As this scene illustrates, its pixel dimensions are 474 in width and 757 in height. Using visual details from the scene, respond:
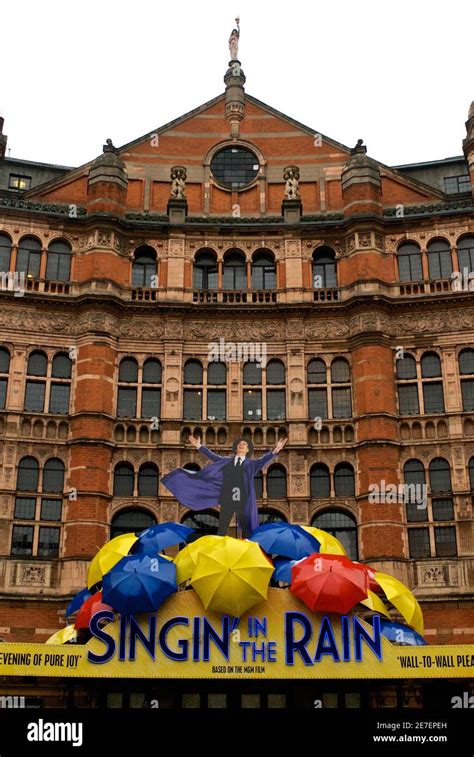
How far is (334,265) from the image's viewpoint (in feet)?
126

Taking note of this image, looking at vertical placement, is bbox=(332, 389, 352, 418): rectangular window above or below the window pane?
above

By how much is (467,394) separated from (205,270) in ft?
40.4

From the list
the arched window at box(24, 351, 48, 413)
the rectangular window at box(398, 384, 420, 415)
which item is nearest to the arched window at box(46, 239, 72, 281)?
the arched window at box(24, 351, 48, 413)

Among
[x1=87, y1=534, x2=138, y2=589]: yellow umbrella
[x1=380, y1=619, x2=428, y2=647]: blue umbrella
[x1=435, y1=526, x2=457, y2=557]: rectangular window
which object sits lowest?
[x1=380, y1=619, x2=428, y2=647]: blue umbrella

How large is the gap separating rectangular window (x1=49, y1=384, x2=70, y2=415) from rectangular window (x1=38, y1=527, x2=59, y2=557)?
4722mm

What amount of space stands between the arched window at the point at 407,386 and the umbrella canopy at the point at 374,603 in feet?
34.1

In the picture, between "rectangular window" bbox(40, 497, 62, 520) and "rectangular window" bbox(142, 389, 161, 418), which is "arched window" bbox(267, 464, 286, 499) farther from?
"rectangular window" bbox(40, 497, 62, 520)

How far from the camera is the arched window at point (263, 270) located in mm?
38250

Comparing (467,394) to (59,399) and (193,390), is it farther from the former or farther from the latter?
(59,399)

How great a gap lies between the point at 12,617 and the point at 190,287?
15.1 m

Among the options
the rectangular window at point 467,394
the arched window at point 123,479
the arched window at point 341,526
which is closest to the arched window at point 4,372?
the arched window at point 123,479

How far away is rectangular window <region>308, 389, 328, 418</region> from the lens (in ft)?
117

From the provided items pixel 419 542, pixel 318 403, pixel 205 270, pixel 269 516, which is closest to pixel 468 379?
pixel 318 403
